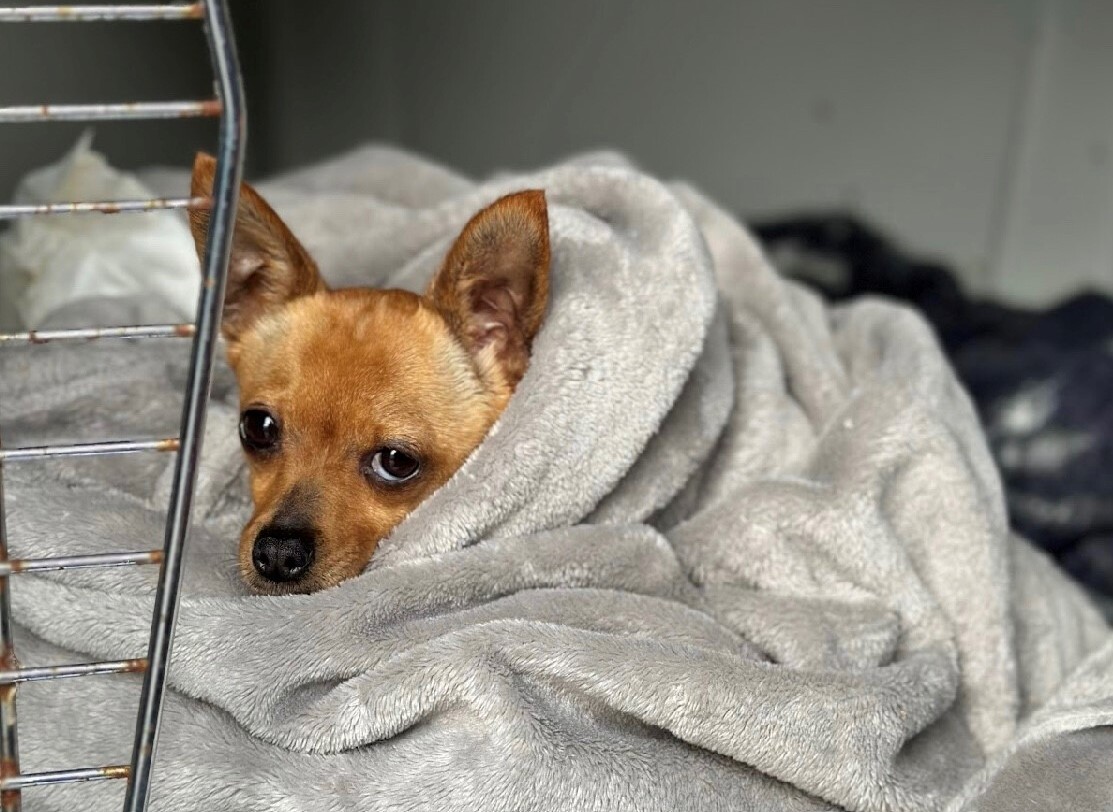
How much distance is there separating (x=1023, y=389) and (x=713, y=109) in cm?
121

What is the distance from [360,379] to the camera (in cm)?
152

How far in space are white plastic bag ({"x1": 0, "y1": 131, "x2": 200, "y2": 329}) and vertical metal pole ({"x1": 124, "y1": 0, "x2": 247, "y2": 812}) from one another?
1066 millimetres

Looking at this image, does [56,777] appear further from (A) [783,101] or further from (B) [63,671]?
(A) [783,101]

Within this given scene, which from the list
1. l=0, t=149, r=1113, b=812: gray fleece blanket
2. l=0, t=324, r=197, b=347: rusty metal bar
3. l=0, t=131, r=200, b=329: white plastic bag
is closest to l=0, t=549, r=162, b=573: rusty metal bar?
l=0, t=324, r=197, b=347: rusty metal bar

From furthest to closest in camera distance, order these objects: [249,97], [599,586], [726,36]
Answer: [249,97] < [726,36] < [599,586]

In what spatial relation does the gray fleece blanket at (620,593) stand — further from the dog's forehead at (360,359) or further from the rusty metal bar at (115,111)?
the rusty metal bar at (115,111)

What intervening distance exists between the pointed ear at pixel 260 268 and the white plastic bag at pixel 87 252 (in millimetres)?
293

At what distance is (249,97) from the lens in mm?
3430

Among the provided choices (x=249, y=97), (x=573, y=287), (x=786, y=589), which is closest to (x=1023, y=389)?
(x=786, y=589)

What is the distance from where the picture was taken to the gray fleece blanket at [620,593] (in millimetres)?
1223

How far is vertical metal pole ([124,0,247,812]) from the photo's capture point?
2.77ft

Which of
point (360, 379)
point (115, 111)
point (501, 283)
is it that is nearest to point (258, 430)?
point (360, 379)

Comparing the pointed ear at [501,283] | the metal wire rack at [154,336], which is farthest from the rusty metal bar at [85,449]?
the pointed ear at [501,283]

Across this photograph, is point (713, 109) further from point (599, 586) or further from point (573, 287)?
point (599, 586)
